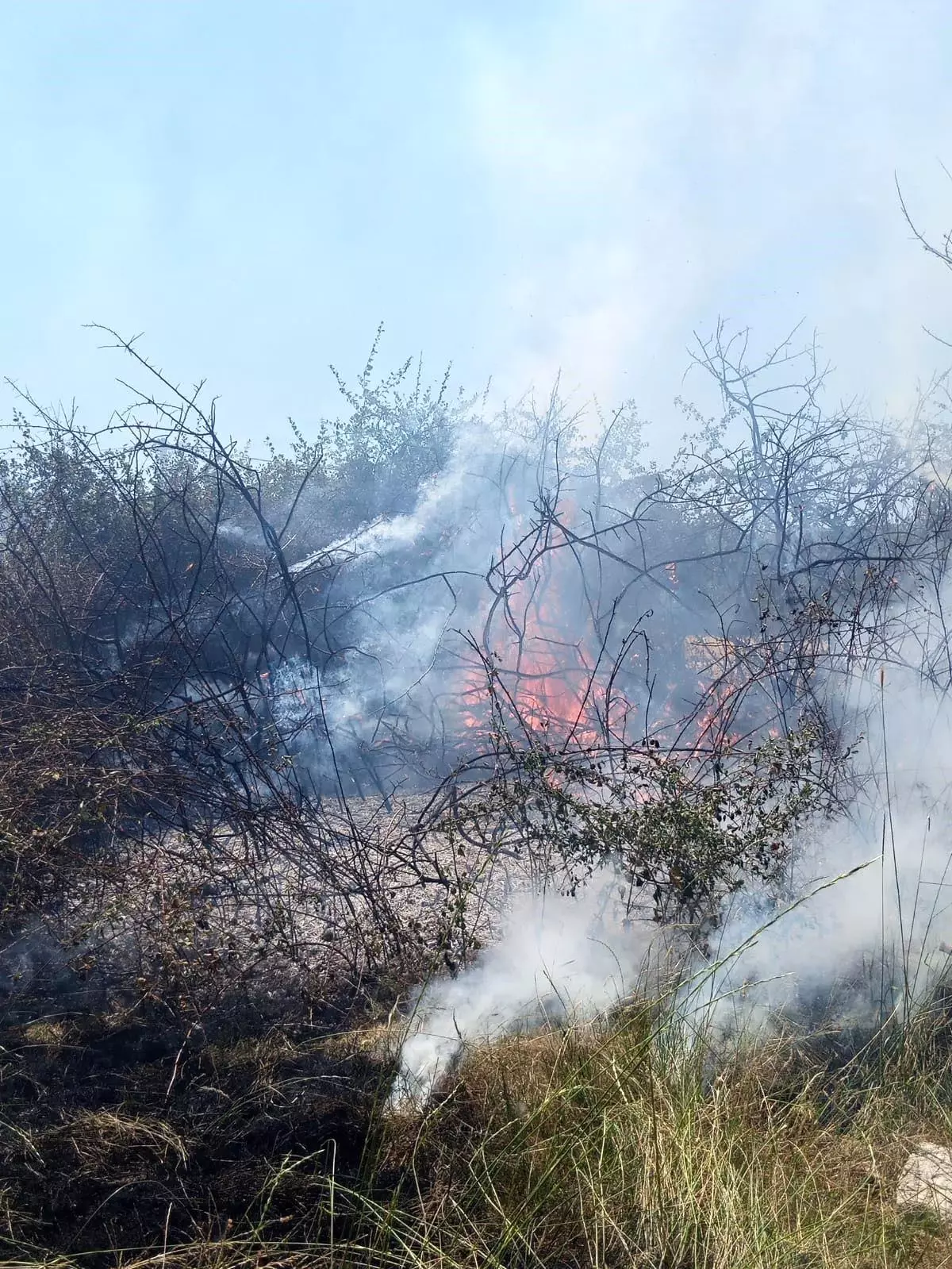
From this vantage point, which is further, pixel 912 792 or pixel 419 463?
pixel 419 463

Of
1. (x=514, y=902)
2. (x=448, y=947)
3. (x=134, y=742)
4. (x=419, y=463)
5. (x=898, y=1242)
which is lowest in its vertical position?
(x=898, y=1242)

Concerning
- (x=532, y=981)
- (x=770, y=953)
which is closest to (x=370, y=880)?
(x=532, y=981)

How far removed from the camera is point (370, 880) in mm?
5199

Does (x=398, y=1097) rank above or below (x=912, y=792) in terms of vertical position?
below

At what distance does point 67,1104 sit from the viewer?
3611 millimetres

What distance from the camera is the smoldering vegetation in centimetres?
336

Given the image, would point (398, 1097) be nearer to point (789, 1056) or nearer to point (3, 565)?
point (789, 1056)

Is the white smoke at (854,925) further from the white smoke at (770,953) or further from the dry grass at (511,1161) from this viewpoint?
the dry grass at (511,1161)

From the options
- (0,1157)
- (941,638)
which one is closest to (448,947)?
(0,1157)

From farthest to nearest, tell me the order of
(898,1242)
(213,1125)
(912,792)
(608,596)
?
(608,596), (912,792), (213,1125), (898,1242)

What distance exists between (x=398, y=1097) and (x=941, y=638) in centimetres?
572

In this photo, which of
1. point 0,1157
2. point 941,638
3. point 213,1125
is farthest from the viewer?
point 941,638

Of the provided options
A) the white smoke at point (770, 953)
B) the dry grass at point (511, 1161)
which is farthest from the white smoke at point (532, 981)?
the dry grass at point (511, 1161)

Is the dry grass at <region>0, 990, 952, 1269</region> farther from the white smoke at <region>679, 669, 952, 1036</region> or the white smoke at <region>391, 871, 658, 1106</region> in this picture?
the white smoke at <region>679, 669, 952, 1036</region>
